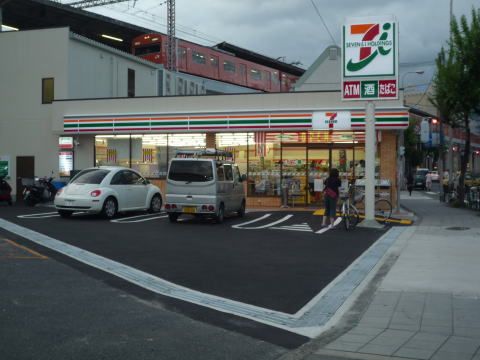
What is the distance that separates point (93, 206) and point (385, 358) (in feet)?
42.1

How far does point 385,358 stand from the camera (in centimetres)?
496

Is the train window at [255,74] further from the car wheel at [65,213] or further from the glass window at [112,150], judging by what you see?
the car wheel at [65,213]

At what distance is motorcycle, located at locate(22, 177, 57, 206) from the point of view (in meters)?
21.8

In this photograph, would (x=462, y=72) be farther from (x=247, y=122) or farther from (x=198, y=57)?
(x=198, y=57)

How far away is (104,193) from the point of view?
55.5 ft

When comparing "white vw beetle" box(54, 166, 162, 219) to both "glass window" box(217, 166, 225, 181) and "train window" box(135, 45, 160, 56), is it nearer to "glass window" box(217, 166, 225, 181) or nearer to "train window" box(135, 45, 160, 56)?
"glass window" box(217, 166, 225, 181)

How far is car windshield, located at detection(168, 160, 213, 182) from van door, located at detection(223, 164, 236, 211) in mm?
919

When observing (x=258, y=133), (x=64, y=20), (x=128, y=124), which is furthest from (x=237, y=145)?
(x=64, y=20)

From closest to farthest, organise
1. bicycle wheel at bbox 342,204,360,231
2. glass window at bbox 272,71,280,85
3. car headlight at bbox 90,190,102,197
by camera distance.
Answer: bicycle wheel at bbox 342,204,360,231
car headlight at bbox 90,190,102,197
glass window at bbox 272,71,280,85

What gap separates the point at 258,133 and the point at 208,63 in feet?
50.6

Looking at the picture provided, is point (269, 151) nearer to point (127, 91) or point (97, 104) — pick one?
point (97, 104)

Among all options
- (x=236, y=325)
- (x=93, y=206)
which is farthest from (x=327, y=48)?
(x=236, y=325)

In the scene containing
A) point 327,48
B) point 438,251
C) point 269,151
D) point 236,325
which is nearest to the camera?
point 236,325

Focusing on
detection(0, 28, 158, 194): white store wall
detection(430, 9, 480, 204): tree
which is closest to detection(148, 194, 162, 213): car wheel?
detection(0, 28, 158, 194): white store wall
